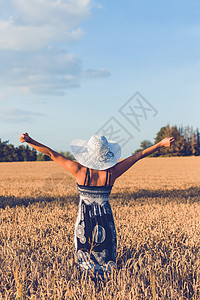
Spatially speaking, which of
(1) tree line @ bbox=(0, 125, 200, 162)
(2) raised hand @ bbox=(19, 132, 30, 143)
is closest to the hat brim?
(2) raised hand @ bbox=(19, 132, 30, 143)

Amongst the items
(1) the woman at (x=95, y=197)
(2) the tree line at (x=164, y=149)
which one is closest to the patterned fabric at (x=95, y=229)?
(1) the woman at (x=95, y=197)

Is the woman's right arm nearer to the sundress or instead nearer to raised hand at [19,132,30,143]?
raised hand at [19,132,30,143]

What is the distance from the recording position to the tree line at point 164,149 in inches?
1946

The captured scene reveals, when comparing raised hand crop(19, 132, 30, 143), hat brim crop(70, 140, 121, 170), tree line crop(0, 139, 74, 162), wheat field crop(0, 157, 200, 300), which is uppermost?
tree line crop(0, 139, 74, 162)

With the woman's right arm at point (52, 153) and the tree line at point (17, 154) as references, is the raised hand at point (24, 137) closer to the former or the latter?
the woman's right arm at point (52, 153)

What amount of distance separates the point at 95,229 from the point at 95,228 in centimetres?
1

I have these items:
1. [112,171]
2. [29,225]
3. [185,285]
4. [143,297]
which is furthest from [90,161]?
[29,225]

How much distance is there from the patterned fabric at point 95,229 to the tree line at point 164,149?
43.9m

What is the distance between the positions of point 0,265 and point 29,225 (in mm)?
1975

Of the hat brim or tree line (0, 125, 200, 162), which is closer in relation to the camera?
the hat brim

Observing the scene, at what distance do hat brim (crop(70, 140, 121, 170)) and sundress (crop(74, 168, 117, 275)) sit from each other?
116 millimetres

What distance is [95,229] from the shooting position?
4.00 m

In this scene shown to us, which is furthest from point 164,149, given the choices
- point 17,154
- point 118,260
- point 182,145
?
point 118,260

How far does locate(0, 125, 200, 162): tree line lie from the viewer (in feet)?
162
